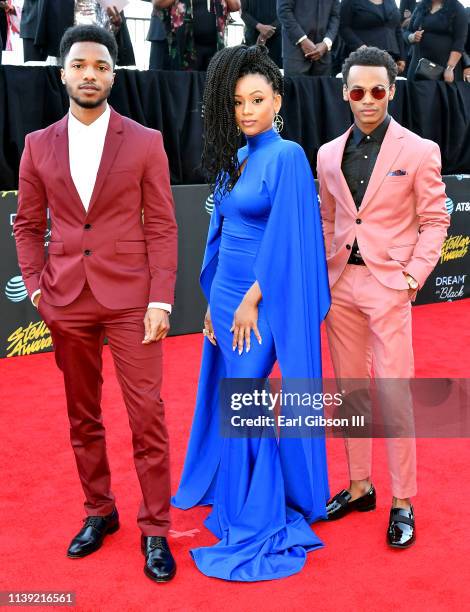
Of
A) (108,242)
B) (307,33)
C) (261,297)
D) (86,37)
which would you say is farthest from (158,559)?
(307,33)

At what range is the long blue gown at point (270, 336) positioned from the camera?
265cm

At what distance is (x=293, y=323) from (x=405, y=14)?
645 cm

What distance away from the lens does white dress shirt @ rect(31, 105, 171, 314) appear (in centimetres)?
258

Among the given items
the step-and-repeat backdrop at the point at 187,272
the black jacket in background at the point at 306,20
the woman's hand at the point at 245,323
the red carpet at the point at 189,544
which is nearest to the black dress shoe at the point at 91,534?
the red carpet at the point at 189,544

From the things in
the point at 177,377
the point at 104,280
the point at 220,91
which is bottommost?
the point at 177,377

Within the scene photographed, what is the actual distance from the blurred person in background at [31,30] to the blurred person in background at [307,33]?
1.97 metres

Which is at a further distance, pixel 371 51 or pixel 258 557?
pixel 371 51

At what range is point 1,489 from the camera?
337 cm

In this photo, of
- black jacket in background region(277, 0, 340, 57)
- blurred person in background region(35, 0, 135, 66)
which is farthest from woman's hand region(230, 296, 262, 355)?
black jacket in background region(277, 0, 340, 57)

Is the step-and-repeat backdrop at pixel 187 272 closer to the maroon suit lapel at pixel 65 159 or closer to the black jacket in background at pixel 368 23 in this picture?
the black jacket in background at pixel 368 23

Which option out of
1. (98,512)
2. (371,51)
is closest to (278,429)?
(98,512)

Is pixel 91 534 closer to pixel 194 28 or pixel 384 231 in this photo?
pixel 384 231

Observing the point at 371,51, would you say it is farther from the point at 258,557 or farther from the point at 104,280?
the point at 258,557

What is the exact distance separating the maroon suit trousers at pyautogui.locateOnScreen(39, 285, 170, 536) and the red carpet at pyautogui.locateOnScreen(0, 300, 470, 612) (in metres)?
0.23
